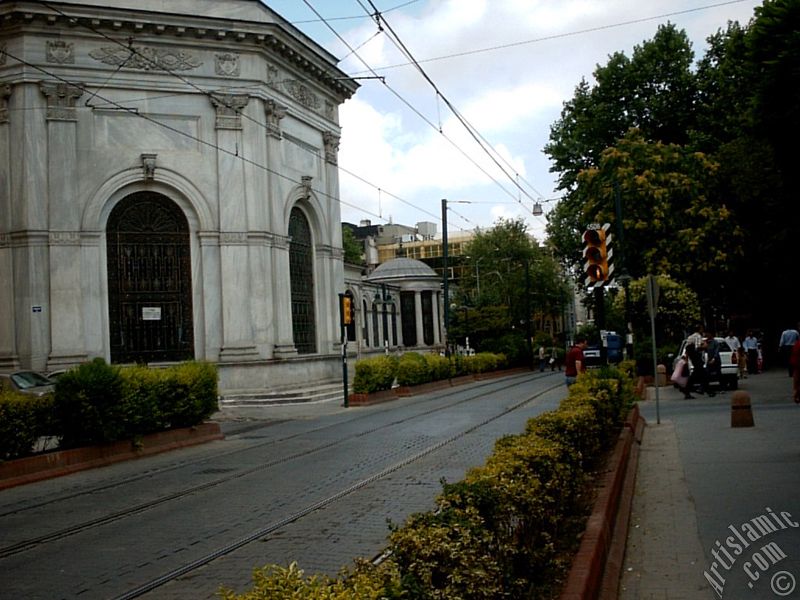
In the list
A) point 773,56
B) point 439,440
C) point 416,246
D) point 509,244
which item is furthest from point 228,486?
point 416,246

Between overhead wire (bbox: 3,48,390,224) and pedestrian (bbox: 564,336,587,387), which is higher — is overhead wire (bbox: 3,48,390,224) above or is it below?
above

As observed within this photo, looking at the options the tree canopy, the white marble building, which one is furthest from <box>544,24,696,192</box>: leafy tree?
the white marble building

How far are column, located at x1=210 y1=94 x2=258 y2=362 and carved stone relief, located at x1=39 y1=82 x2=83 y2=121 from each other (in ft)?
14.9

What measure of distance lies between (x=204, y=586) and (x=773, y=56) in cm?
928

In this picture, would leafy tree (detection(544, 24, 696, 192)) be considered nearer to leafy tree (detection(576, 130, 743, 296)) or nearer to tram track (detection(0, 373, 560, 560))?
leafy tree (detection(576, 130, 743, 296))

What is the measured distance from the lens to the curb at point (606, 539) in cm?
575

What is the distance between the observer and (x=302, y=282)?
Answer: 3519cm

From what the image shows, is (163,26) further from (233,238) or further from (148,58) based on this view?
(233,238)

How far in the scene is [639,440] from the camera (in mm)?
16094

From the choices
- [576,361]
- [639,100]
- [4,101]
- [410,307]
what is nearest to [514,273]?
[410,307]

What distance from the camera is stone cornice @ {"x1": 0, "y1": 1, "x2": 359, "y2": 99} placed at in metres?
28.2

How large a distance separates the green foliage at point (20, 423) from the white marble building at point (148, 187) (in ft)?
45.6

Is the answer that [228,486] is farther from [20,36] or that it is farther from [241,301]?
[20,36]

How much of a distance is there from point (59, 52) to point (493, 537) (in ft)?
92.1
